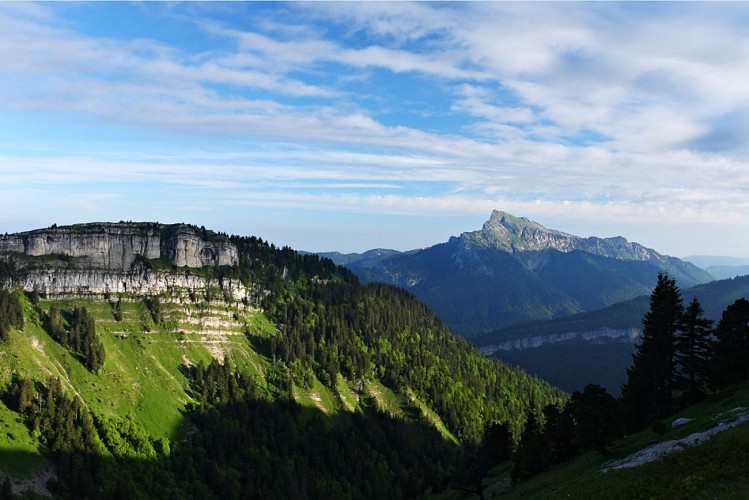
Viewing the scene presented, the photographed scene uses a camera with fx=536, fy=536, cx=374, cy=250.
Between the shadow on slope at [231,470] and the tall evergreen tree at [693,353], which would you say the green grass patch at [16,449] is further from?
the tall evergreen tree at [693,353]

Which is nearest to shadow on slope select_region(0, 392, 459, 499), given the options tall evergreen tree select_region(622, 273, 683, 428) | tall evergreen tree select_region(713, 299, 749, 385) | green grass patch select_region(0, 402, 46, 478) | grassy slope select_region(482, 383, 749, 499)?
green grass patch select_region(0, 402, 46, 478)

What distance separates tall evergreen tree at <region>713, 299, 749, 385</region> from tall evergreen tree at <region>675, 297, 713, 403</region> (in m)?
1.47

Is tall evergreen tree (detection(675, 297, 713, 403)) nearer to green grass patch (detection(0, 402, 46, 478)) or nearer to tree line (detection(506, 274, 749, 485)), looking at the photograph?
tree line (detection(506, 274, 749, 485))

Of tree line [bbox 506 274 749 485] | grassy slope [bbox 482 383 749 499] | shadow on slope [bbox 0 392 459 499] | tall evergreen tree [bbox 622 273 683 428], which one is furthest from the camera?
shadow on slope [bbox 0 392 459 499]

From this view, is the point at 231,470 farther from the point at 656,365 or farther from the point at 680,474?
the point at 680,474

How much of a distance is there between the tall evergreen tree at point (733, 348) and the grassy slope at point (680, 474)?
10.5 metres

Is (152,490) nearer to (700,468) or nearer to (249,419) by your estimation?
(249,419)

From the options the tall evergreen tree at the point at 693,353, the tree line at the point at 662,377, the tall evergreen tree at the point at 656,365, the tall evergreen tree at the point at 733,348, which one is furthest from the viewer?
the tall evergreen tree at the point at 656,365

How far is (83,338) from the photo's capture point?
188m

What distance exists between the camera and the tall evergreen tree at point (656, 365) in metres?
79.5

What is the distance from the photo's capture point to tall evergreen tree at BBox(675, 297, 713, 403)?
75088 mm

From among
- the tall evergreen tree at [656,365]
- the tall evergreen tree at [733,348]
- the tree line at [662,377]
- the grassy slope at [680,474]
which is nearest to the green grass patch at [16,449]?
the tree line at [662,377]

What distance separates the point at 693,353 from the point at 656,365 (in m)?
5.61

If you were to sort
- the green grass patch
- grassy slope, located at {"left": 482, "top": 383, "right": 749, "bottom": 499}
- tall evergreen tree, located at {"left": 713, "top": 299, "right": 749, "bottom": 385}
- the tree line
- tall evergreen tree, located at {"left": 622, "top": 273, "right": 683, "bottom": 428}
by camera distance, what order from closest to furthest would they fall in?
grassy slope, located at {"left": 482, "top": 383, "right": 749, "bottom": 499} < tall evergreen tree, located at {"left": 713, "top": 299, "right": 749, "bottom": 385} < the tree line < tall evergreen tree, located at {"left": 622, "top": 273, "right": 683, "bottom": 428} < the green grass patch
